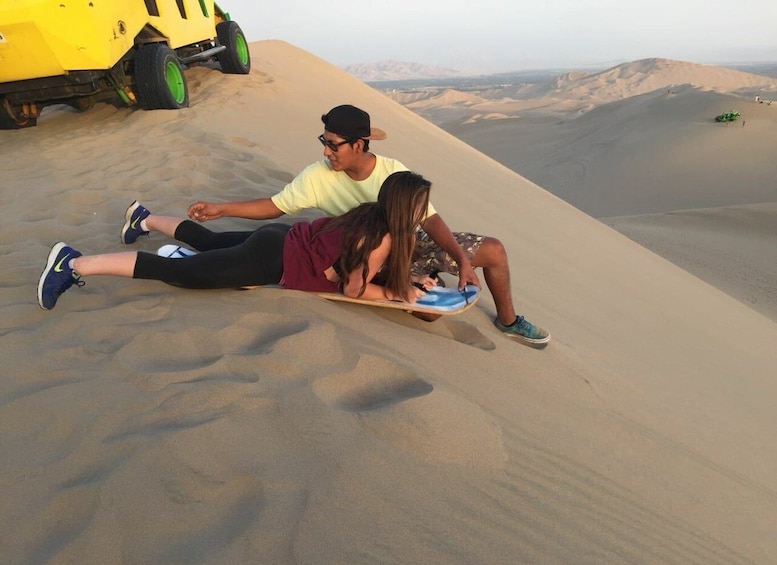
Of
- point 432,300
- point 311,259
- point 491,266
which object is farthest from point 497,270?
point 311,259

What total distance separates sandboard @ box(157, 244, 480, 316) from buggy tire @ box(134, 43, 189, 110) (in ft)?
14.6

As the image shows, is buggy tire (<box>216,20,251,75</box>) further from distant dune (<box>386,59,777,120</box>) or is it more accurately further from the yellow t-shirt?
distant dune (<box>386,59,777,120</box>)

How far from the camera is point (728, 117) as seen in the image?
50.9 feet

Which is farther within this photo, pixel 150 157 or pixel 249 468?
pixel 150 157

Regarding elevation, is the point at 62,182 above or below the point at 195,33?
below

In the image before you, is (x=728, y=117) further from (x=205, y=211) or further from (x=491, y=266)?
(x=205, y=211)

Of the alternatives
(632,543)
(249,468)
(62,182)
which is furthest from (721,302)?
(62,182)

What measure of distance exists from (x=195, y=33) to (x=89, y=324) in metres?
7.04

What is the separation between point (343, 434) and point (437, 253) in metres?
1.52

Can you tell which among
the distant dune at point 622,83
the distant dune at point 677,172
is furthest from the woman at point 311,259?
the distant dune at point 622,83

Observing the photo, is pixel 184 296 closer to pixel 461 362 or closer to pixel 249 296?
pixel 249 296

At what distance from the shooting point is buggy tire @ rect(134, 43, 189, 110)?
20.3 feet

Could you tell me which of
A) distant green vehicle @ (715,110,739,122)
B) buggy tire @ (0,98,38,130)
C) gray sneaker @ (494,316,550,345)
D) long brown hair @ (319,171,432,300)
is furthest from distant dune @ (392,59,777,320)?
buggy tire @ (0,98,38,130)

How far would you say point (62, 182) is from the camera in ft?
14.9
